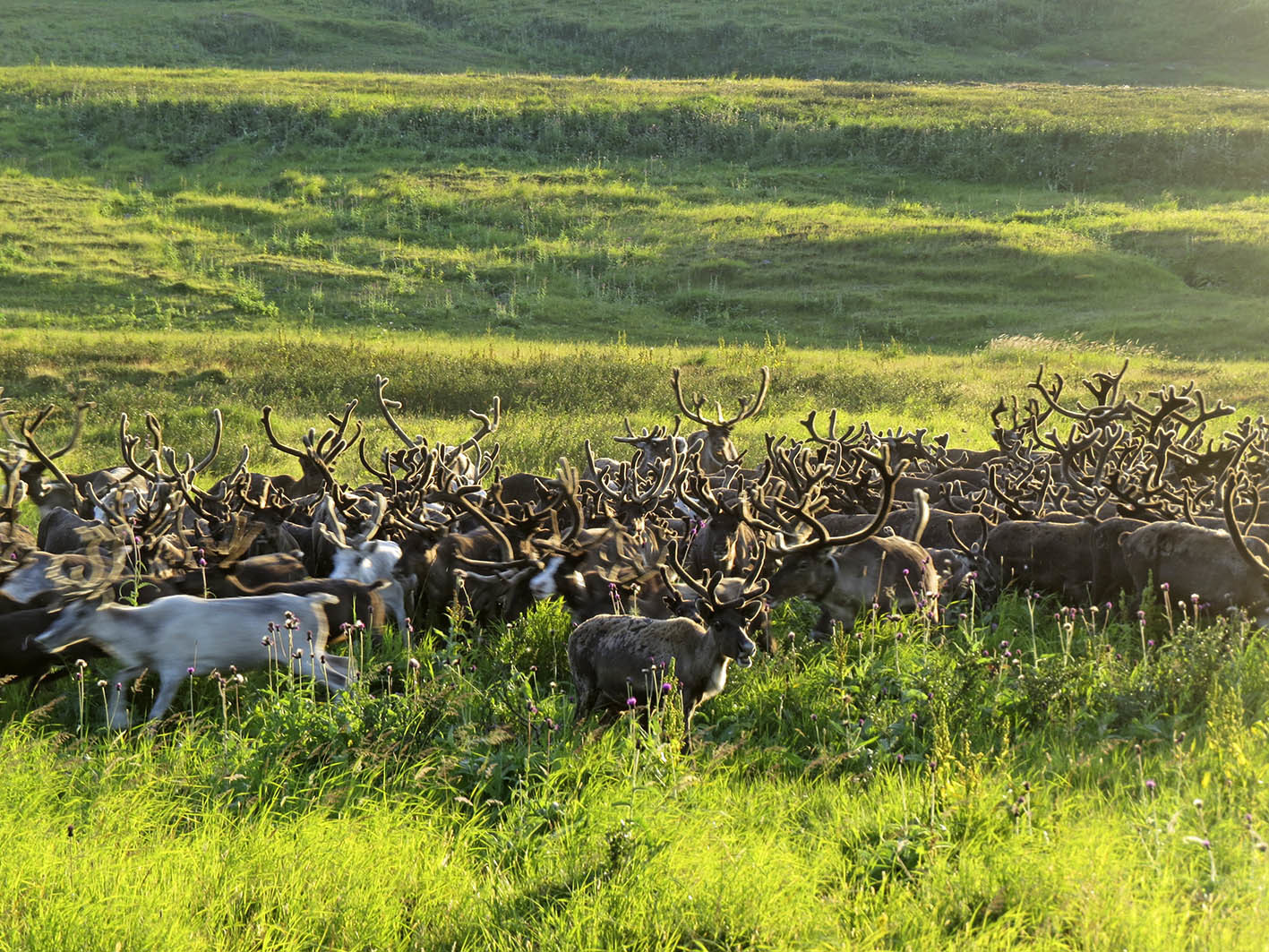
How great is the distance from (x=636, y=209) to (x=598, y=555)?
31.9 m

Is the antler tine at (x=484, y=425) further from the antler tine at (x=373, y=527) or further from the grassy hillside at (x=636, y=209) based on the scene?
the grassy hillside at (x=636, y=209)

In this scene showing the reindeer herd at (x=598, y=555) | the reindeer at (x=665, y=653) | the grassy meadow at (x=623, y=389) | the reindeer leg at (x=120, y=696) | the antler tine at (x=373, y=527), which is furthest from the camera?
the antler tine at (x=373, y=527)

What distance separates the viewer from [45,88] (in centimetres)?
4453

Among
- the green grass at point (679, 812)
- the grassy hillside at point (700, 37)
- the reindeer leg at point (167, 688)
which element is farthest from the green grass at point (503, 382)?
the grassy hillside at point (700, 37)

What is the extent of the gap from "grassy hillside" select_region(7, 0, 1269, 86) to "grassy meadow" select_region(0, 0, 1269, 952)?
166 centimetres

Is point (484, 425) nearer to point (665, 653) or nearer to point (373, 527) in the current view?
point (373, 527)

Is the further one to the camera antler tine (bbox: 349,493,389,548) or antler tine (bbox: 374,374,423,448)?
antler tine (bbox: 374,374,423,448)

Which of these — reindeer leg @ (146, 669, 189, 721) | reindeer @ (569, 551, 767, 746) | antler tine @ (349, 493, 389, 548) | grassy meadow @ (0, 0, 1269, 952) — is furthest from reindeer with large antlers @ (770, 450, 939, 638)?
reindeer leg @ (146, 669, 189, 721)

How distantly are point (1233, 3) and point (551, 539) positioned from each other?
88934 mm

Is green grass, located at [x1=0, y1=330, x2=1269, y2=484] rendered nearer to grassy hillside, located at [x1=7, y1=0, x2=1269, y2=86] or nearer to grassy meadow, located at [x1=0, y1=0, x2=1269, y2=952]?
grassy meadow, located at [x1=0, y1=0, x2=1269, y2=952]

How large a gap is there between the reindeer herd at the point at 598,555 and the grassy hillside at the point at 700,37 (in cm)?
6125

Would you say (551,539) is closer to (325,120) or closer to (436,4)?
(325,120)

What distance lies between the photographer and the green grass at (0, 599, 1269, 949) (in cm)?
381

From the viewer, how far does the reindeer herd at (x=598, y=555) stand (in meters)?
5.84
